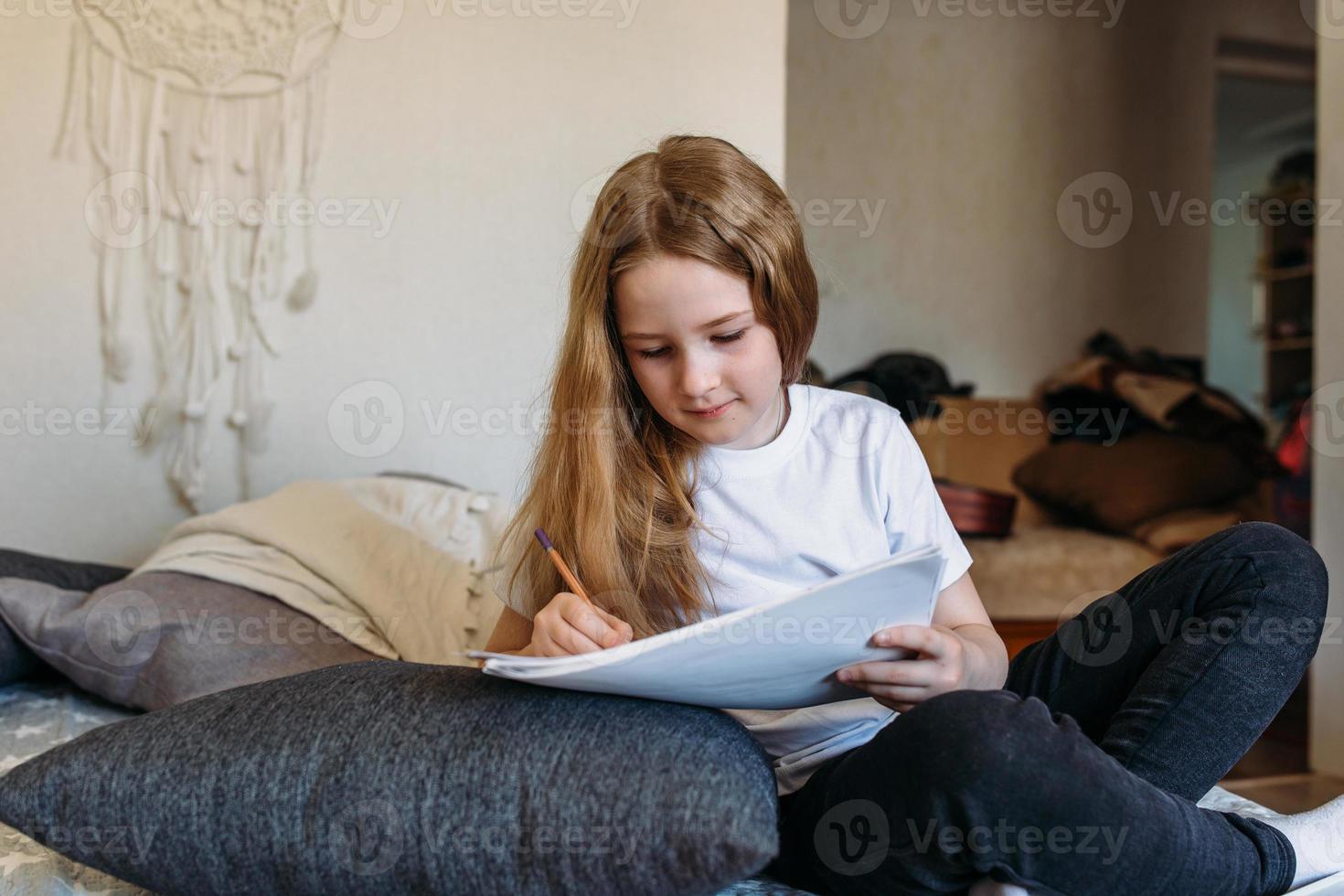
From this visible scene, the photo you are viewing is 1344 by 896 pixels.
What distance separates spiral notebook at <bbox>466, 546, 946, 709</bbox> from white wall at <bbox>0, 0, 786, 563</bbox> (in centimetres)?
122

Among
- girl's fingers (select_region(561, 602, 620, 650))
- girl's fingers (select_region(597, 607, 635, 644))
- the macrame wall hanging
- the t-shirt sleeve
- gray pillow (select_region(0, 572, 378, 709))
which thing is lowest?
gray pillow (select_region(0, 572, 378, 709))

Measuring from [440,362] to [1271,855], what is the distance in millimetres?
1493

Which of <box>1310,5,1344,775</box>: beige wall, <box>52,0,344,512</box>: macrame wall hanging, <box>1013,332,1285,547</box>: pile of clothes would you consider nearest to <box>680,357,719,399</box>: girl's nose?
<box>52,0,344,512</box>: macrame wall hanging

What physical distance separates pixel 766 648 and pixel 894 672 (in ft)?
0.44

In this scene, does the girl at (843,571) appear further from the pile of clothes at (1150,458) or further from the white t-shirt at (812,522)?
the pile of clothes at (1150,458)

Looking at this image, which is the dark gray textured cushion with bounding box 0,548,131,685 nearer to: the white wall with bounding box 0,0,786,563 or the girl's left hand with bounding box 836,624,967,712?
the white wall with bounding box 0,0,786,563

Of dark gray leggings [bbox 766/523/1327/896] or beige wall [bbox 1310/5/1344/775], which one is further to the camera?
beige wall [bbox 1310/5/1344/775]

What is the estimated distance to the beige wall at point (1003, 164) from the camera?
3377 mm

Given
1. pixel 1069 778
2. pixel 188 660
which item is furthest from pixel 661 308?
pixel 188 660

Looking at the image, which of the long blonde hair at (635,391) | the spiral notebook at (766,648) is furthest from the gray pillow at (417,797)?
the long blonde hair at (635,391)

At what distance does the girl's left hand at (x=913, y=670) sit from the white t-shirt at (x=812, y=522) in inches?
7.4

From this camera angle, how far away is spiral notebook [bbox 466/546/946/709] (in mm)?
640

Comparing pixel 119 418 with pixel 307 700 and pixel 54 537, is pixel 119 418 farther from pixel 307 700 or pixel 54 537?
pixel 307 700

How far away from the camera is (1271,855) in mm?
792
